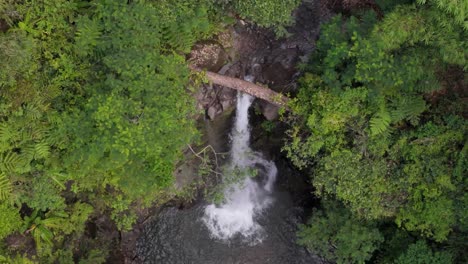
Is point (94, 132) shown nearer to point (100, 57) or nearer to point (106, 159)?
point (106, 159)

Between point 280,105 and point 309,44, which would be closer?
point 280,105

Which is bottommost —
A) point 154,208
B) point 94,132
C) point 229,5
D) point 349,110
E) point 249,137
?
point 154,208

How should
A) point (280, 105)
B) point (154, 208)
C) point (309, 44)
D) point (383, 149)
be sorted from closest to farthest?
point (383, 149) → point (280, 105) → point (309, 44) → point (154, 208)

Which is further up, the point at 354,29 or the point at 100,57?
the point at 354,29

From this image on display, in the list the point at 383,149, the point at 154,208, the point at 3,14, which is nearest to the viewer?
the point at 3,14

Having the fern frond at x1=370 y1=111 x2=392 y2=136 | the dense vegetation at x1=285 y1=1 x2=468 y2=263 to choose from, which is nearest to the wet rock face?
the dense vegetation at x1=285 y1=1 x2=468 y2=263

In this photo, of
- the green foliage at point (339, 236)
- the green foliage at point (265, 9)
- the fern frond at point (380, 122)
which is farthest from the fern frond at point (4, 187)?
the fern frond at point (380, 122)

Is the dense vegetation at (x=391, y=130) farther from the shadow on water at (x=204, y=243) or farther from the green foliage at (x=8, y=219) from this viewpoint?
the green foliage at (x=8, y=219)

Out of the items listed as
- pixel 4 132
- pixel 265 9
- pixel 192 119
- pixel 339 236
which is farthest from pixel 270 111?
pixel 4 132

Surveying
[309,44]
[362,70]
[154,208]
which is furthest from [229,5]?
[154,208]
